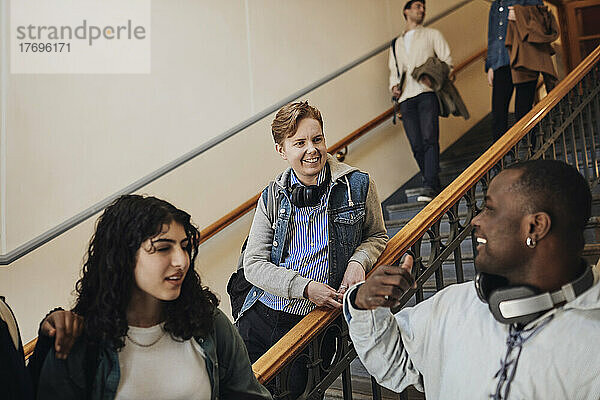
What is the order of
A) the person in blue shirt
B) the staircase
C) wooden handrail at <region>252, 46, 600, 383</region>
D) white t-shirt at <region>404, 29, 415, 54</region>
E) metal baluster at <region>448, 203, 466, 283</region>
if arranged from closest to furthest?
1. wooden handrail at <region>252, 46, 600, 383</region>
2. metal baluster at <region>448, 203, 466, 283</region>
3. the staircase
4. the person in blue shirt
5. white t-shirt at <region>404, 29, 415, 54</region>

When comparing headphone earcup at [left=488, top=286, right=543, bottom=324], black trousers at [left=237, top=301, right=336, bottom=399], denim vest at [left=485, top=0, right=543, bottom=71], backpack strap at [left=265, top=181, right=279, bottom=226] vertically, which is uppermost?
denim vest at [left=485, top=0, right=543, bottom=71]

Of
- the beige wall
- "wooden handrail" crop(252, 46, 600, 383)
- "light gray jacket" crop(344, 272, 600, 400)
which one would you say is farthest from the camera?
the beige wall

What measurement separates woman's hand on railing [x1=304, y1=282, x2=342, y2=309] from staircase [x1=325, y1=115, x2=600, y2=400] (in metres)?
0.87

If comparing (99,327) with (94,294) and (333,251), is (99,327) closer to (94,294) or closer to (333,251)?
(94,294)

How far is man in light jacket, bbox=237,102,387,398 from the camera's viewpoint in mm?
1950

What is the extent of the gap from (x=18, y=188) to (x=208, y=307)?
2.33 metres

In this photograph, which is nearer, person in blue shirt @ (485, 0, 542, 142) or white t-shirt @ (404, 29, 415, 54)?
person in blue shirt @ (485, 0, 542, 142)

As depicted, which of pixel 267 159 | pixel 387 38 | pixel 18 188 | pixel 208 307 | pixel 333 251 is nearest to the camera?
pixel 208 307

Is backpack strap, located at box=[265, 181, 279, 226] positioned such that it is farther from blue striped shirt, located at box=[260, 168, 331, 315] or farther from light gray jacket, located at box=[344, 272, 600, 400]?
light gray jacket, located at box=[344, 272, 600, 400]

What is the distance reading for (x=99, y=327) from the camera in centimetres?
130

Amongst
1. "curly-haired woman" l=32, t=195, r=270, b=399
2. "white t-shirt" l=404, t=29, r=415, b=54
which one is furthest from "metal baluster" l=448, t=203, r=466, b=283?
Answer: "white t-shirt" l=404, t=29, r=415, b=54

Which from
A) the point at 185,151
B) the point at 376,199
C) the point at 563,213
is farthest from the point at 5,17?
the point at 563,213

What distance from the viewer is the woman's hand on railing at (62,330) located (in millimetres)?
1236

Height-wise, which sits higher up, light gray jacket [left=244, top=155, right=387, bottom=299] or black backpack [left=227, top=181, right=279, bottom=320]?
light gray jacket [left=244, top=155, right=387, bottom=299]
